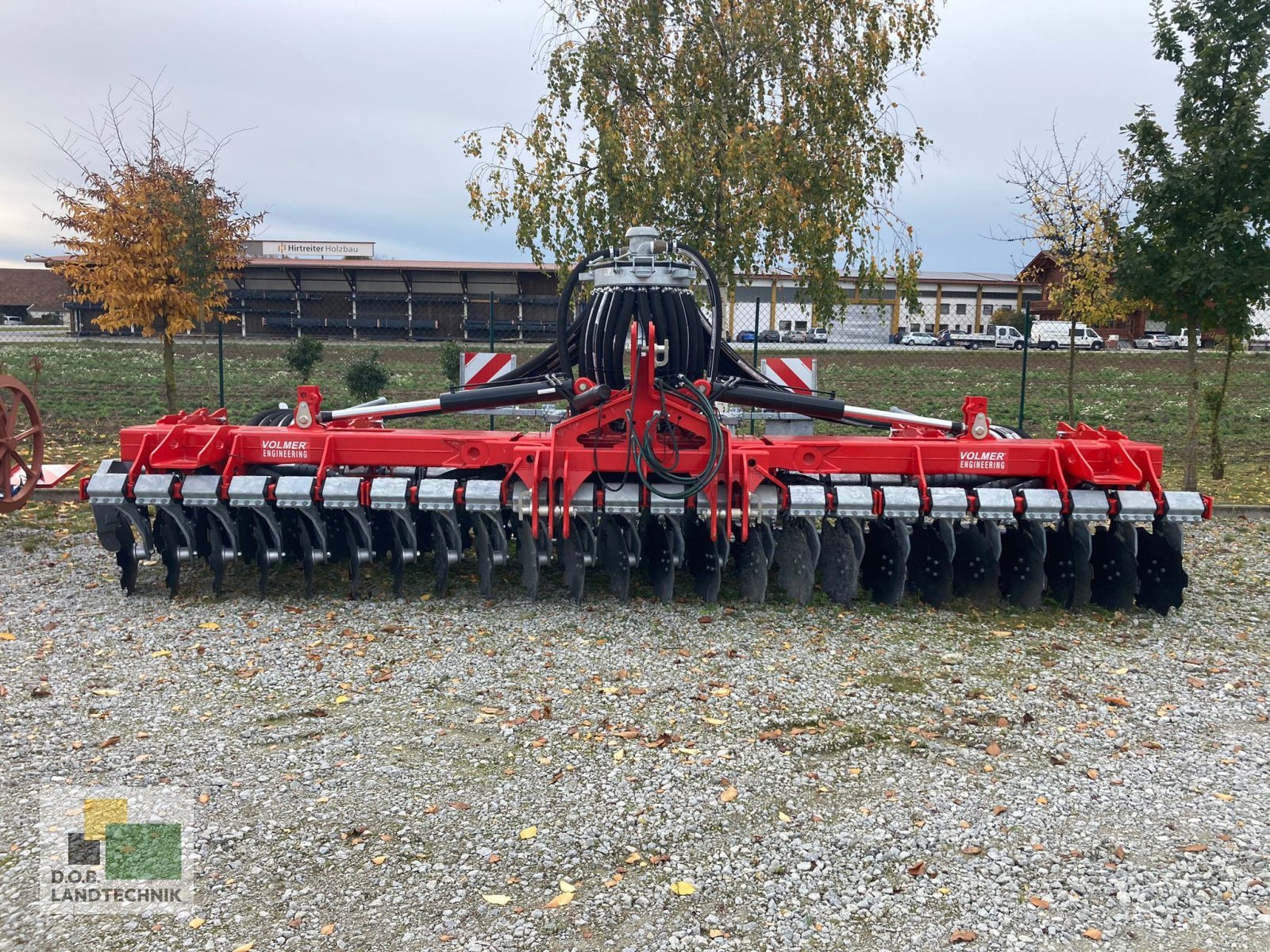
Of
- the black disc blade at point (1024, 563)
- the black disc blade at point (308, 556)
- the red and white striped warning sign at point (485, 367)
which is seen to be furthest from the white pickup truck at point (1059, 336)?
the black disc blade at point (308, 556)

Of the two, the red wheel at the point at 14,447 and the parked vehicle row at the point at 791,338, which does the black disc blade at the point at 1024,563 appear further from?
the parked vehicle row at the point at 791,338

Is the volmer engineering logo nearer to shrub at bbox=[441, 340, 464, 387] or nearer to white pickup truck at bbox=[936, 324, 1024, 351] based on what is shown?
shrub at bbox=[441, 340, 464, 387]

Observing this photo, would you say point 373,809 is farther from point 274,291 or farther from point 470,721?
point 274,291

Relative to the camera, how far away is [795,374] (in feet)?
26.1

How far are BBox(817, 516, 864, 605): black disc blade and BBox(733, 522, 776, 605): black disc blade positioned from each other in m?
0.34

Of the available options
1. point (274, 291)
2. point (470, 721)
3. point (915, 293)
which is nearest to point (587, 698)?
point (470, 721)

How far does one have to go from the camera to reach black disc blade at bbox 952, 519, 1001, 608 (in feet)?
19.1

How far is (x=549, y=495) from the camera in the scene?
5.54 meters

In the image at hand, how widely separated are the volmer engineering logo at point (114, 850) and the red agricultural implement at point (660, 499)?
246 cm

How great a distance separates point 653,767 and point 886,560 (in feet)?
8.66

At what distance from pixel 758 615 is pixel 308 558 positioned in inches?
108

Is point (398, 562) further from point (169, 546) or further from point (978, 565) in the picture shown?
point (978, 565)

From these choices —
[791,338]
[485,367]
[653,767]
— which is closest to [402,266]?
[791,338]

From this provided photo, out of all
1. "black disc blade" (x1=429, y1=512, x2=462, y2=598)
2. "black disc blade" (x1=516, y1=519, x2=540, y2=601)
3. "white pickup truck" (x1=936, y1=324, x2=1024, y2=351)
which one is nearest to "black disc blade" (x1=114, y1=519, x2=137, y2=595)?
"black disc blade" (x1=429, y1=512, x2=462, y2=598)
